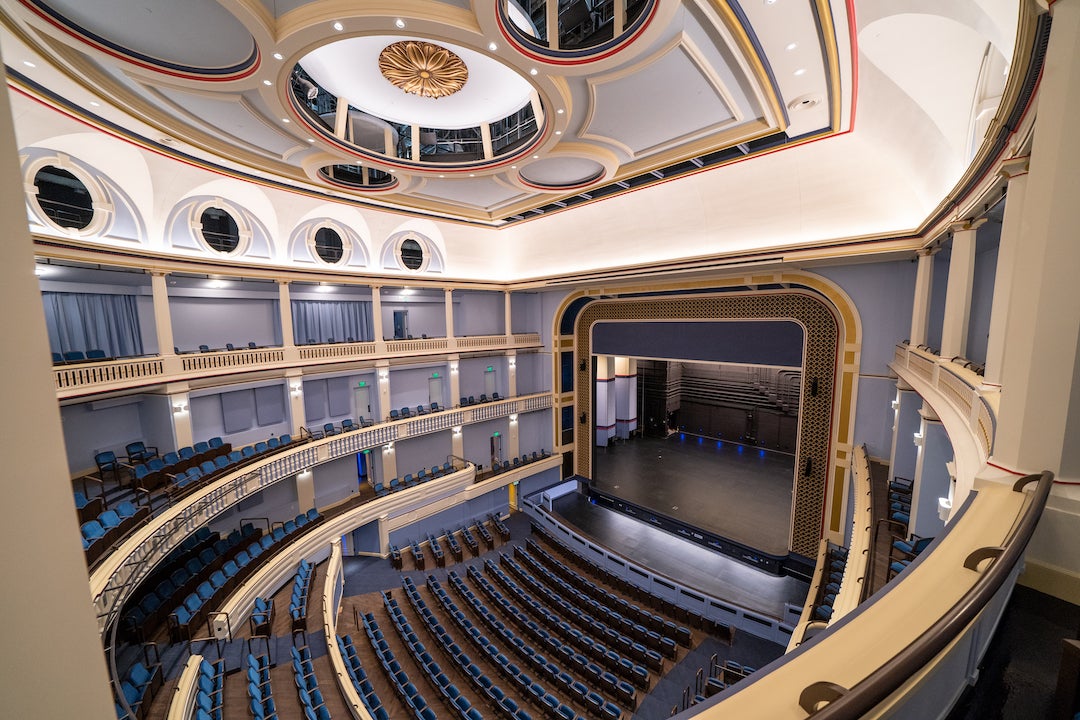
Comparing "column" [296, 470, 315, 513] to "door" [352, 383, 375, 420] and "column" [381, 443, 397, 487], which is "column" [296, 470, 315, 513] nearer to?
"column" [381, 443, 397, 487]

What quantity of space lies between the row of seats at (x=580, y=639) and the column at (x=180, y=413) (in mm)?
9363

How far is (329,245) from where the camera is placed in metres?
15.5

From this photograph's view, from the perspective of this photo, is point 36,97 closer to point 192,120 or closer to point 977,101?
point 192,120

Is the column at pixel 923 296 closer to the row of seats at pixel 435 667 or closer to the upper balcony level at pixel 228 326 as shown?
the row of seats at pixel 435 667

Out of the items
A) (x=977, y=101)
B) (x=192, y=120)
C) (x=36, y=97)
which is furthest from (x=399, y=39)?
(x=977, y=101)

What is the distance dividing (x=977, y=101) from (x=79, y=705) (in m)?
10.7

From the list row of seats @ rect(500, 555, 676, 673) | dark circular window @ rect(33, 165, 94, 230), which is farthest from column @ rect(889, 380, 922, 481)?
dark circular window @ rect(33, 165, 94, 230)

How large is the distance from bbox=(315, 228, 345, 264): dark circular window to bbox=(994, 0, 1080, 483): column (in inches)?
646

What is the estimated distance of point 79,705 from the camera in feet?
4.97

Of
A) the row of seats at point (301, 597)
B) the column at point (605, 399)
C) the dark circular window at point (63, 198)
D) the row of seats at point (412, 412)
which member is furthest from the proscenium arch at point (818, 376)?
the dark circular window at point (63, 198)

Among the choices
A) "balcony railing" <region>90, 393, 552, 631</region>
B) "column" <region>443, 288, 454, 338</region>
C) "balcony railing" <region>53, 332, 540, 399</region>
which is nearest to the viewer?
"balcony railing" <region>90, 393, 552, 631</region>

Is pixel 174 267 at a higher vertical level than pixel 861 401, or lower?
higher

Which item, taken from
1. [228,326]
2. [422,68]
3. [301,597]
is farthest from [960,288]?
[228,326]

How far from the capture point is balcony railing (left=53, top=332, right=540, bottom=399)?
929 cm
